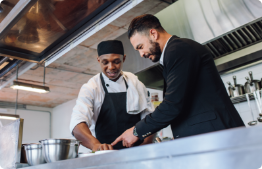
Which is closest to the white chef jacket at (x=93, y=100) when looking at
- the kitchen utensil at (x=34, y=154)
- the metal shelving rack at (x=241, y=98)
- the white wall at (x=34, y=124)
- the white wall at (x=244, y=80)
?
the kitchen utensil at (x=34, y=154)

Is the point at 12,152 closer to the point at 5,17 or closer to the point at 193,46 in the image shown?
the point at 5,17

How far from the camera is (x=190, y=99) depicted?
126 cm

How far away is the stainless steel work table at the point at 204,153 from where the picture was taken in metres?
0.53

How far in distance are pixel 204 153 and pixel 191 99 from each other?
68cm

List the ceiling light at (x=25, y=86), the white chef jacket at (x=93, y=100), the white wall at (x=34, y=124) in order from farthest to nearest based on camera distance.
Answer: the white wall at (x=34, y=124) → the ceiling light at (x=25, y=86) → the white chef jacket at (x=93, y=100)

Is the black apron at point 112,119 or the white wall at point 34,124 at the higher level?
the white wall at point 34,124

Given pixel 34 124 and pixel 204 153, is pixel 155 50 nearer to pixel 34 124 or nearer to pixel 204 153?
pixel 204 153

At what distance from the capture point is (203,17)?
2467 millimetres

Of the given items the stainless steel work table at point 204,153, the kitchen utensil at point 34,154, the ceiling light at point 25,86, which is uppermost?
the ceiling light at point 25,86

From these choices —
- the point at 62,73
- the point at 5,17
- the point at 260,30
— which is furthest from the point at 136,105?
the point at 62,73

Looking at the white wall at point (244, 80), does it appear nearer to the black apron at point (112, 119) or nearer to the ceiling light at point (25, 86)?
the black apron at point (112, 119)

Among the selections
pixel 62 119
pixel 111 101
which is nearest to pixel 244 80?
pixel 111 101

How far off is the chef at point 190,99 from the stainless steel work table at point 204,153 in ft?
1.65

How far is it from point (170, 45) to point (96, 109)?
820 millimetres
